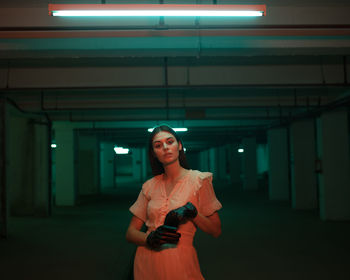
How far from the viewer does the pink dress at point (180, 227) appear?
1.71 metres

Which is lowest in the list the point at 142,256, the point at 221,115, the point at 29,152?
the point at 142,256

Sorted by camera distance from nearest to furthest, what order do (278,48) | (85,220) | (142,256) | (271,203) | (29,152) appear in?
(142,256), (278,48), (85,220), (29,152), (271,203)

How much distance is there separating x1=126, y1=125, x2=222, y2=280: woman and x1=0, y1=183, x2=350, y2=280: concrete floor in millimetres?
3502

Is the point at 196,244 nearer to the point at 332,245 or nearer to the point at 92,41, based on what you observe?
the point at 332,245

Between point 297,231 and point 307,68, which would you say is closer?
point 307,68

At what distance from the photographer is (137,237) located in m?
1.79

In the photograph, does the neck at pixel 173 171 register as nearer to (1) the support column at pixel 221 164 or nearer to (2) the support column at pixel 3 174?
(2) the support column at pixel 3 174

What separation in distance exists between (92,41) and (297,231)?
6.39 m

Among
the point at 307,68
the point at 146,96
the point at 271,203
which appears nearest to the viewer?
the point at 307,68

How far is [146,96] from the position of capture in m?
9.84

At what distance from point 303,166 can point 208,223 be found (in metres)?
11.4

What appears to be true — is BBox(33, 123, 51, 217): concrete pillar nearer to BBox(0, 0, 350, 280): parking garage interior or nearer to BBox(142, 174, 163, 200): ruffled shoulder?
BBox(0, 0, 350, 280): parking garage interior

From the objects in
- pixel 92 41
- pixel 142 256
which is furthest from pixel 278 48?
pixel 142 256

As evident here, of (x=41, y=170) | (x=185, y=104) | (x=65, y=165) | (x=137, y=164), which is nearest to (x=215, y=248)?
(x=185, y=104)
